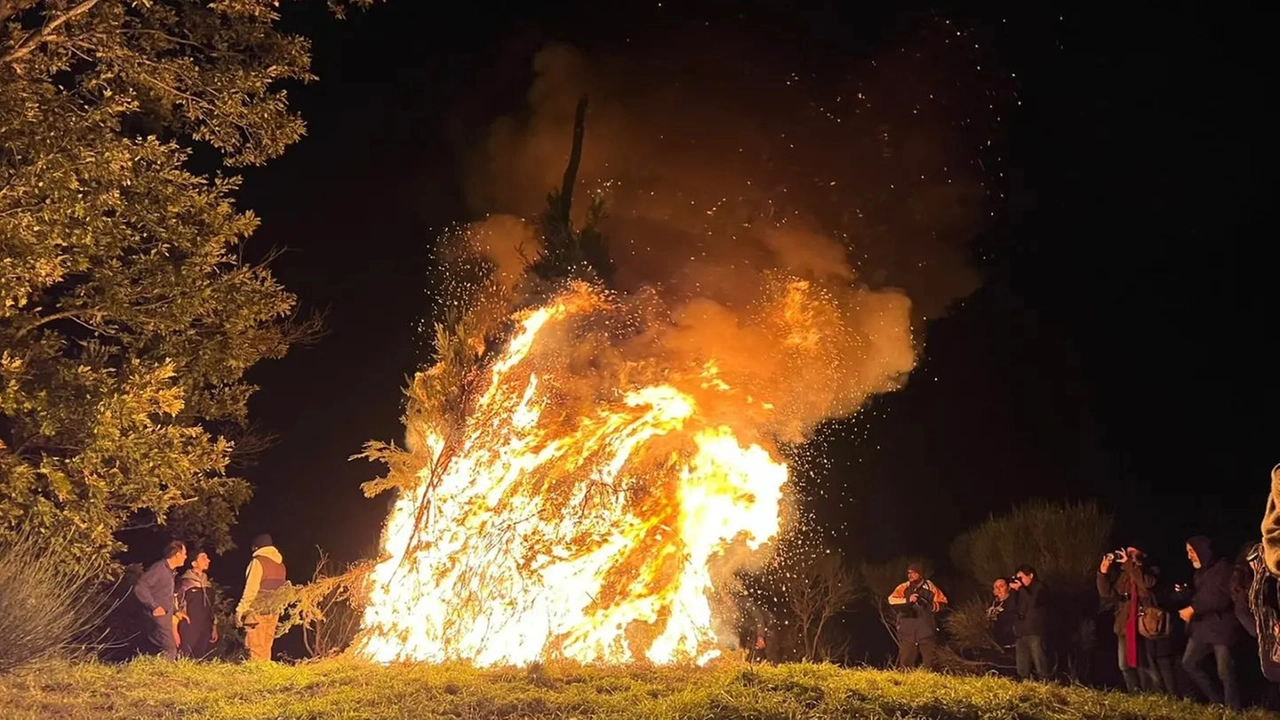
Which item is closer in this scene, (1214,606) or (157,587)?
(1214,606)

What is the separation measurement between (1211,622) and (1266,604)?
3.47m

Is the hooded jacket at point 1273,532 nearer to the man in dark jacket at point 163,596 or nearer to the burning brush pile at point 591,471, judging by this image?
the burning brush pile at point 591,471

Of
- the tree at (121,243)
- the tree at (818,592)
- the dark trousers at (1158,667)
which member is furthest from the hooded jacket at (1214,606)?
the tree at (818,592)

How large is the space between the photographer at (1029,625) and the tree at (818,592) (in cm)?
1004

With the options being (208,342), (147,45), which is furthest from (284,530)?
(147,45)

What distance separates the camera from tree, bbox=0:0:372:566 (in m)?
11.0

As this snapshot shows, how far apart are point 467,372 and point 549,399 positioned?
1.09m

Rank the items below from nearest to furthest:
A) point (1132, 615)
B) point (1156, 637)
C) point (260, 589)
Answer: point (1156, 637) → point (1132, 615) → point (260, 589)

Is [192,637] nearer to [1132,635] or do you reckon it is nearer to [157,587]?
[157,587]

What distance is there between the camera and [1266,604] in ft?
22.0

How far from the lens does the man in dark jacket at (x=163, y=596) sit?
40.8 ft

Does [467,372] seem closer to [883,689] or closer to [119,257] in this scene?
[119,257]

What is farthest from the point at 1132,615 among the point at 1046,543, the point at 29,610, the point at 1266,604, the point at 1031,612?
the point at 29,610

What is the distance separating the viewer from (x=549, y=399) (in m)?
13.0
